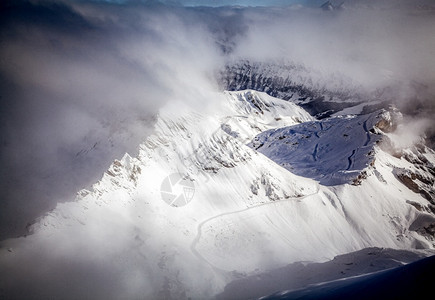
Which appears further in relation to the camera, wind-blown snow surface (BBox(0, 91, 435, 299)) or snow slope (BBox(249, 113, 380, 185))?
snow slope (BBox(249, 113, 380, 185))

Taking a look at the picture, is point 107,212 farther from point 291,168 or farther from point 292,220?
point 291,168

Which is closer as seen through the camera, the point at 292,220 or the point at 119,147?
the point at 119,147

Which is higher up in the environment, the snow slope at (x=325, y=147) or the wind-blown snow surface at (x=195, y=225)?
the snow slope at (x=325, y=147)

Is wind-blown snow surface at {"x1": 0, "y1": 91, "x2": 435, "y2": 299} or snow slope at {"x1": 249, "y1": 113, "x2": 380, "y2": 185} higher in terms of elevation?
snow slope at {"x1": 249, "y1": 113, "x2": 380, "y2": 185}

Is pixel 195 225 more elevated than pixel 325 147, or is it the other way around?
pixel 325 147

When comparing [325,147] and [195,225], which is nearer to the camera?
[195,225]

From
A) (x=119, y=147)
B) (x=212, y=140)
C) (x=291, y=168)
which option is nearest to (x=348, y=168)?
(x=291, y=168)

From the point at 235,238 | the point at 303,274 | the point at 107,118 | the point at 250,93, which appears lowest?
the point at 303,274

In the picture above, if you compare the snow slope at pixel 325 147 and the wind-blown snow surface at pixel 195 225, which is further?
the snow slope at pixel 325 147
